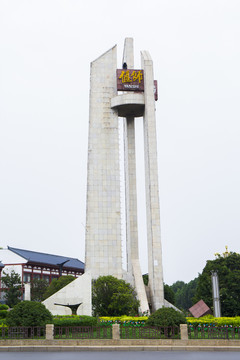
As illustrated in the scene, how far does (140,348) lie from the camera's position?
2034 cm

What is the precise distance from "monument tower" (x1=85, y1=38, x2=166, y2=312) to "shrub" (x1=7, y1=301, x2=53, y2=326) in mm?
17236

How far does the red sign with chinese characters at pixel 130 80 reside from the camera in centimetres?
4587

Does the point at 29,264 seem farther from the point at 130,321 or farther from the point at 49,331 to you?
the point at 49,331

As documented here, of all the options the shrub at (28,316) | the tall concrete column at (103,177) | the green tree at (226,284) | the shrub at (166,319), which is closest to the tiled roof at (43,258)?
the green tree at (226,284)

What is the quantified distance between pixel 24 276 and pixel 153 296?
38.4 meters

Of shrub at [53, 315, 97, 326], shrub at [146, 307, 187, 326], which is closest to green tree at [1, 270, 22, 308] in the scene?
shrub at [53, 315, 97, 326]

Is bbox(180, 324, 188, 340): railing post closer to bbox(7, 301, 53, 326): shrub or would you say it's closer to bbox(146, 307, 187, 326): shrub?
bbox(146, 307, 187, 326): shrub

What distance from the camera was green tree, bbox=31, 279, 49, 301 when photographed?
201ft

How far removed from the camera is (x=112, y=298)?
122 ft

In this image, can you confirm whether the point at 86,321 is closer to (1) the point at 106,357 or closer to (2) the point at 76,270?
(1) the point at 106,357

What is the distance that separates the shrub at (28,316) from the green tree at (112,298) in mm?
14189

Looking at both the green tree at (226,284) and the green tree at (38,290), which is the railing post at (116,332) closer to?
the green tree at (226,284)

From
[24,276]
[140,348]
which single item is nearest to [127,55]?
[140,348]

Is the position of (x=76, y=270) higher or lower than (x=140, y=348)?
higher
